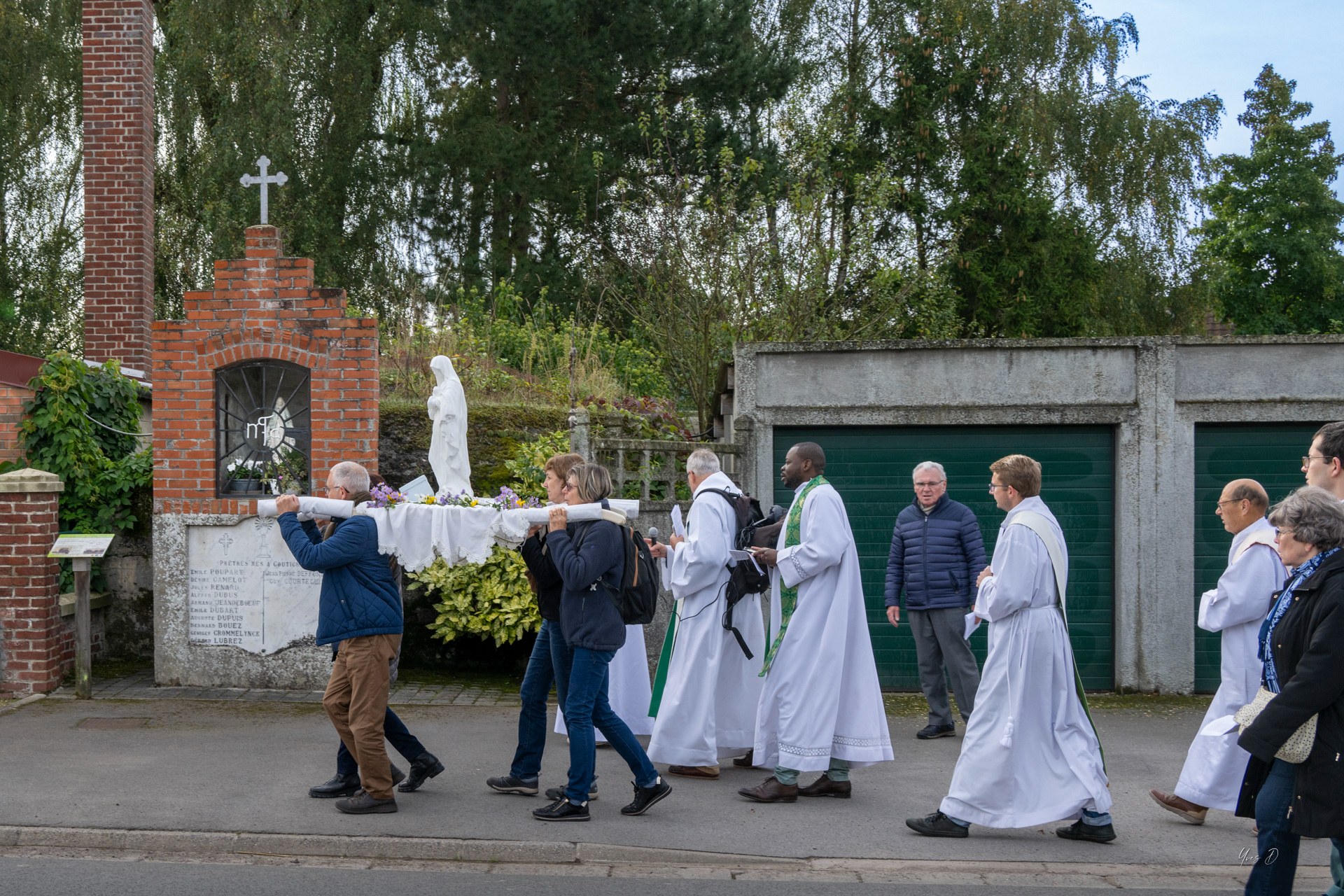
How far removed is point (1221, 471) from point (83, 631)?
9634mm

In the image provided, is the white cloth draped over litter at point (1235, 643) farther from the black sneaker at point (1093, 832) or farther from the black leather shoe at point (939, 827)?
the black leather shoe at point (939, 827)

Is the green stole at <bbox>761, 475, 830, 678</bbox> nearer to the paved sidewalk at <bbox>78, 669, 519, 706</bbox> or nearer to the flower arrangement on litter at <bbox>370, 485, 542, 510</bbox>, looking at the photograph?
the flower arrangement on litter at <bbox>370, 485, 542, 510</bbox>

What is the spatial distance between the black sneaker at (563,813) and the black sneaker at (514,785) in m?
0.41

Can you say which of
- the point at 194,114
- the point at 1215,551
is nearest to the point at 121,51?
the point at 194,114

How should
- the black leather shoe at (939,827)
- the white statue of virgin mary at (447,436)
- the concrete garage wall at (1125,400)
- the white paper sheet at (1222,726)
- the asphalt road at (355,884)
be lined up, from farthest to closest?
the concrete garage wall at (1125,400) < the white statue of virgin mary at (447,436) < the black leather shoe at (939,827) < the asphalt road at (355,884) < the white paper sheet at (1222,726)

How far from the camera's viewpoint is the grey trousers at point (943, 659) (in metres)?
8.62

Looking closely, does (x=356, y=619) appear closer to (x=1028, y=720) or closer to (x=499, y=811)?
(x=499, y=811)

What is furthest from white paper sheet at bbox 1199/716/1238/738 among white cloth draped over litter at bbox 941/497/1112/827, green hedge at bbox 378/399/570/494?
green hedge at bbox 378/399/570/494

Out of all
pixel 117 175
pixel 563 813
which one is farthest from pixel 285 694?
pixel 117 175

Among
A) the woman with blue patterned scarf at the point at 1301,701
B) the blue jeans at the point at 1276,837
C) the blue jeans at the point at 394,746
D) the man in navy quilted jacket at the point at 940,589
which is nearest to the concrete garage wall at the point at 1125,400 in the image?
the man in navy quilted jacket at the point at 940,589

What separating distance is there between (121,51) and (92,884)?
11.7 meters

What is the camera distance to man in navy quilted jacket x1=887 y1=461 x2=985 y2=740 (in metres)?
8.65

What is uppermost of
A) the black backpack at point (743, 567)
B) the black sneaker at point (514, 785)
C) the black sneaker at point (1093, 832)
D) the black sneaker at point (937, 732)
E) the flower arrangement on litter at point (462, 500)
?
the flower arrangement on litter at point (462, 500)

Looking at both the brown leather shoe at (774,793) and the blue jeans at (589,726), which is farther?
the brown leather shoe at (774,793)
